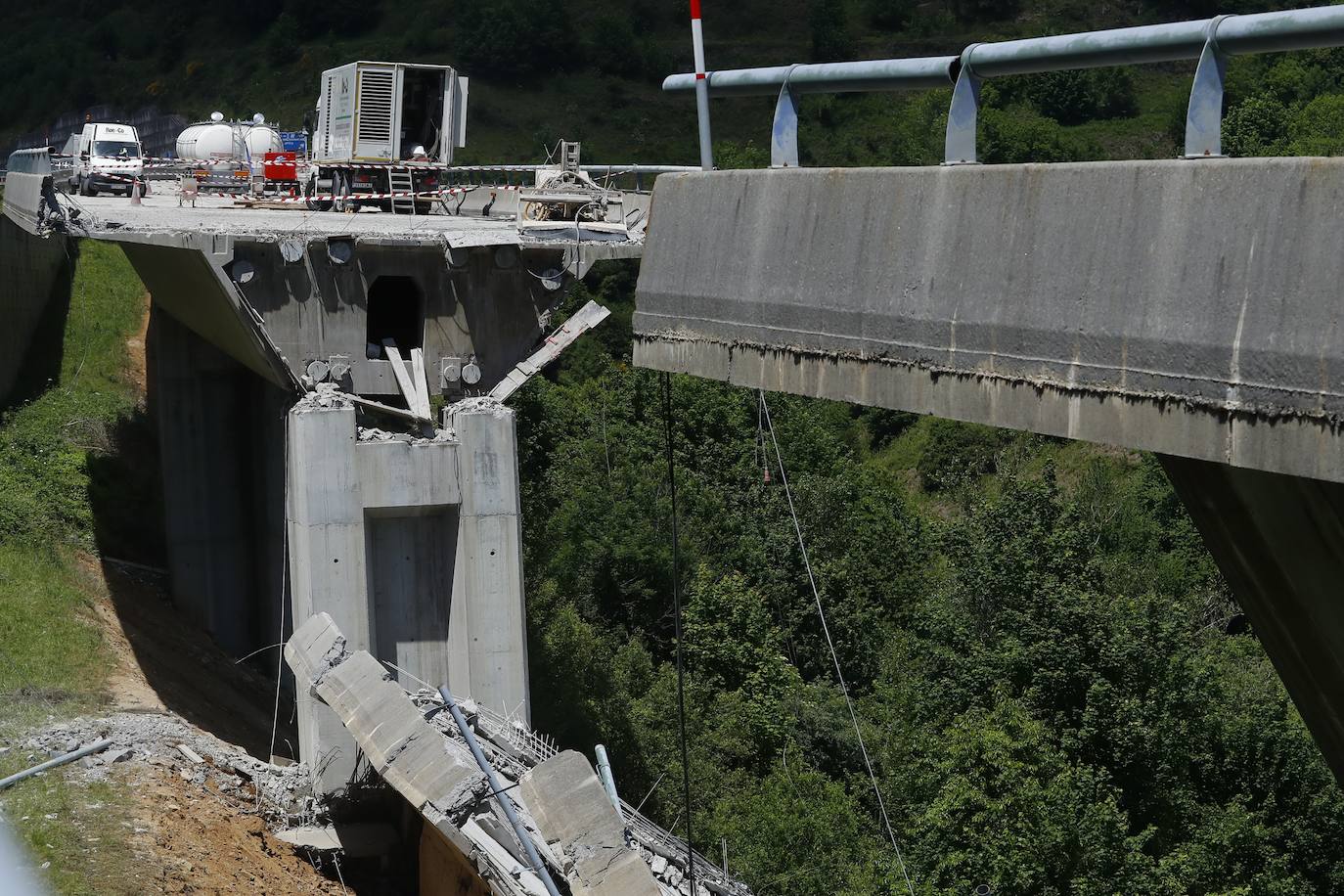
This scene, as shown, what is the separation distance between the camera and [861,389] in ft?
21.9

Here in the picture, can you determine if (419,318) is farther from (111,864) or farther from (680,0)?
(680,0)

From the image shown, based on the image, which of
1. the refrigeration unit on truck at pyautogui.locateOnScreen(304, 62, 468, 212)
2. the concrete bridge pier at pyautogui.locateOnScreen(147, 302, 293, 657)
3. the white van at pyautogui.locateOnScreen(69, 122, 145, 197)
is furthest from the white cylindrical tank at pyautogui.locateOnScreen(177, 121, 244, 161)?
the concrete bridge pier at pyautogui.locateOnScreen(147, 302, 293, 657)

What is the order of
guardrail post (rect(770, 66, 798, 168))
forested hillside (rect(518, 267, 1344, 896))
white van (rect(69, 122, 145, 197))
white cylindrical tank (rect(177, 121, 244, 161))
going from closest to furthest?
1. guardrail post (rect(770, 66, 798, 168))
2. forested hillside (rect(518, 267, 1344, 896))
3. white van (rect(69, 122, 145, 197))
4. white cylindrical tank (rect(177, 121, 244, 161))

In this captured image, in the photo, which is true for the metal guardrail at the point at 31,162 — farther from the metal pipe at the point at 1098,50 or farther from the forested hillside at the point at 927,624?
the metal pipe at the point at 1098,50

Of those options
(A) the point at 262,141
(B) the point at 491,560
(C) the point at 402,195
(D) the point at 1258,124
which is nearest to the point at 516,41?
(D) the point at 1258,124

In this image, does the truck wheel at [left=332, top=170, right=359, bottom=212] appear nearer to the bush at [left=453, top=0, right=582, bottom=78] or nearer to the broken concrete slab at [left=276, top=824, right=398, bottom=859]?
the broken concrete slab at [left=276, top=824, right=398, bottom=859]

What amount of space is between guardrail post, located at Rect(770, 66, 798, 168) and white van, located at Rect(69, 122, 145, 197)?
95.2 feet

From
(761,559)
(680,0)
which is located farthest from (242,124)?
(680,0)

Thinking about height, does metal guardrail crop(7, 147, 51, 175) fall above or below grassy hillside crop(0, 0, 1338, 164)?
below

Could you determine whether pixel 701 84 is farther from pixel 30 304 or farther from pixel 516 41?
pixel 516 41

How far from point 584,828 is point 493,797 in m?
2.55

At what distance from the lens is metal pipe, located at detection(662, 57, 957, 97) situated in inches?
261

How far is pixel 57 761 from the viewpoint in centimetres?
1902

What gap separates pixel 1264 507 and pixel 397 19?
92.7 metres
